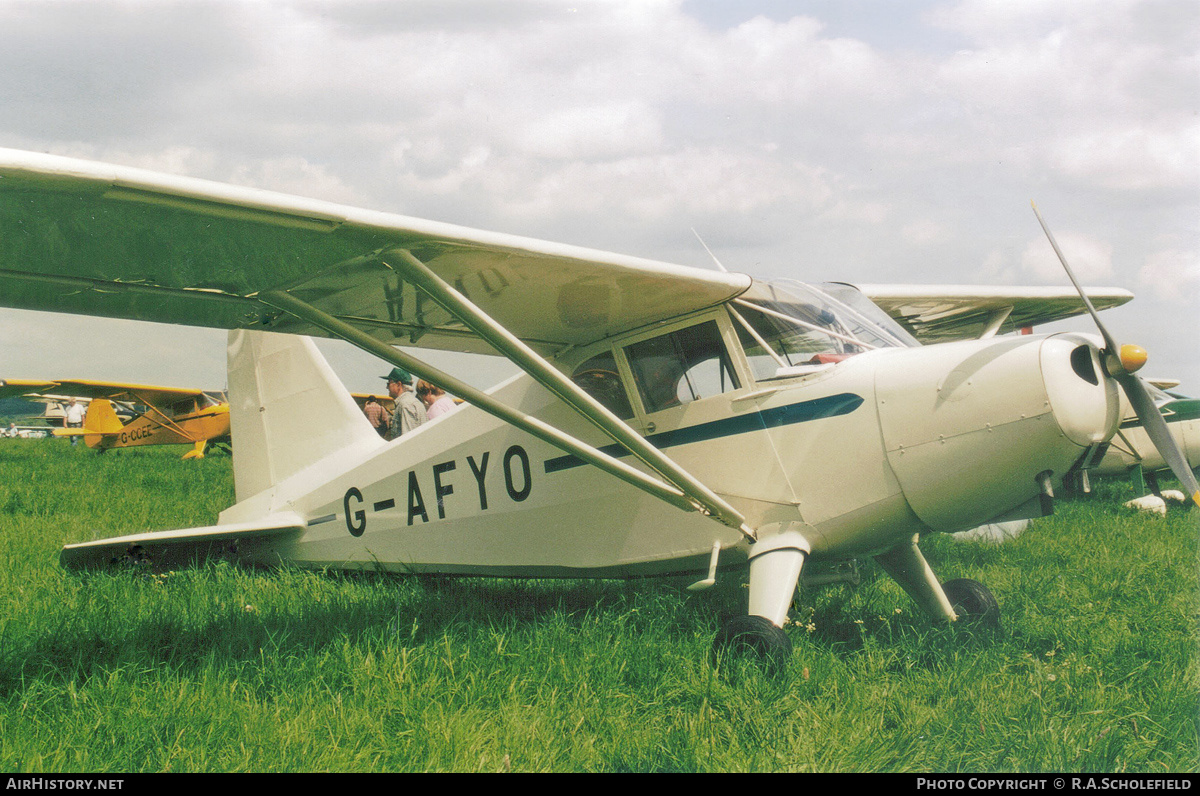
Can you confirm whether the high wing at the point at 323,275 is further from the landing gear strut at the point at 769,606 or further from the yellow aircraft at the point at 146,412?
the yellow aircraft at the point at 146,412

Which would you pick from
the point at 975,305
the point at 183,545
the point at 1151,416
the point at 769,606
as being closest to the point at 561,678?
the point at 769,606

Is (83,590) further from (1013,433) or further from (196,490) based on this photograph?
(196,490)

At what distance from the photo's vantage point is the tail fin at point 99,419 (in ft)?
71.9

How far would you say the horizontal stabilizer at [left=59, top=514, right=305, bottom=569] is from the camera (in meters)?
4.84

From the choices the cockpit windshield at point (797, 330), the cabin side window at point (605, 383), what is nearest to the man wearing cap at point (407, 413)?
the cabin side window at point (605, 383)

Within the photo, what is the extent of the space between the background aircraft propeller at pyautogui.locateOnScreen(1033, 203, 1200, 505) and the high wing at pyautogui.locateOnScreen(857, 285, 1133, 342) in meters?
2.82

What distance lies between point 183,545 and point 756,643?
401cm

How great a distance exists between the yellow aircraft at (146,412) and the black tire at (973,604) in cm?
1817

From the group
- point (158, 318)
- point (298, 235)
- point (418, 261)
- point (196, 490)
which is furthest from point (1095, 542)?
point (196, 490)

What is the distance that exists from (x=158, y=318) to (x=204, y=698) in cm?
202

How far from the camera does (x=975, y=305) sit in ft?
22.3

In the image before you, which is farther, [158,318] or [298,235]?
[158,318]

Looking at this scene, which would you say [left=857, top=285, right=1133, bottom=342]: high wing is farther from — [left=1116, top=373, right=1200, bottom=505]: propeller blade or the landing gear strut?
the landing gear strut
